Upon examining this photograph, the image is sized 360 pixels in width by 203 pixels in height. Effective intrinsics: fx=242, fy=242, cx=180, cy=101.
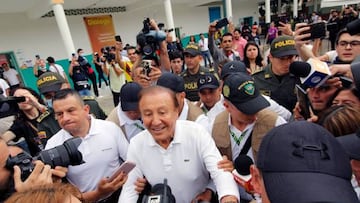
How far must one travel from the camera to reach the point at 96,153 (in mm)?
1764

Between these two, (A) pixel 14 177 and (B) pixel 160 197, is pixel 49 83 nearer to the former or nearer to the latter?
(A) pixel 14 177

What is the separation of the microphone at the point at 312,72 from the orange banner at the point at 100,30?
11390 mm

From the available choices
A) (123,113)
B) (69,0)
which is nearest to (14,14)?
(69,0)

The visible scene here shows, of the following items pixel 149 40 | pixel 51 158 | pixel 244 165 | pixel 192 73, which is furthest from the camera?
pixel 192 73

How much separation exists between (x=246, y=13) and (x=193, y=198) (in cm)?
2082

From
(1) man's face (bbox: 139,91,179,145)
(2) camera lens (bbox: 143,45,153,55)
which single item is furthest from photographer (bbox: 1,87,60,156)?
(1) man's face (bbox: 139,91,179,145)

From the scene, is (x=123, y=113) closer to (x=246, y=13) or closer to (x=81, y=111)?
(x=81, y=111)

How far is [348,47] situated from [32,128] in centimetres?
308

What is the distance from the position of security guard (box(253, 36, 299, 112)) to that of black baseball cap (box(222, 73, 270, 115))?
29.8 inches

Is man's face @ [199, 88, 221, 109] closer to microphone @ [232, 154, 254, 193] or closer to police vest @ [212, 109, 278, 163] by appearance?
police vest @ [212, 109, 278, 163]

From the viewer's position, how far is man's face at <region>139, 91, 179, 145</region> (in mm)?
1350

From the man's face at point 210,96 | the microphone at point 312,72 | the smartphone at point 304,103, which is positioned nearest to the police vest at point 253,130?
the smartphone at point 304,103

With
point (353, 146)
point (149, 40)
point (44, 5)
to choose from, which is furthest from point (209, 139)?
point (44, 5)

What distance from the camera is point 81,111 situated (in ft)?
5.98
